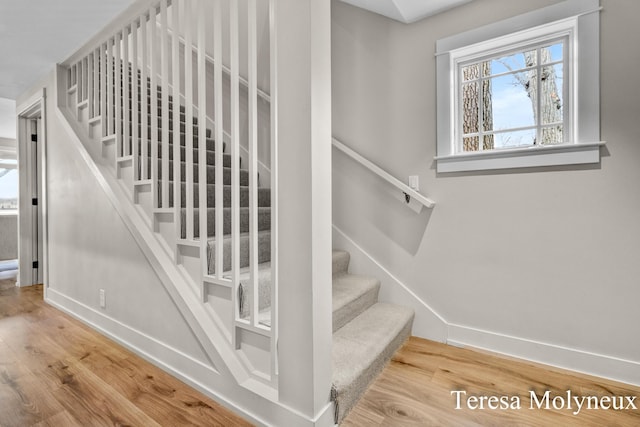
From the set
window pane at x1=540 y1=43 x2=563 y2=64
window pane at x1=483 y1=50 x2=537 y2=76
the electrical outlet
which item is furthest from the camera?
the electrical outlet

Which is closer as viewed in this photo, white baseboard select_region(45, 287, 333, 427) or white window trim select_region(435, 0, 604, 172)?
white baseboard select_region(45, 287, 333, 427)

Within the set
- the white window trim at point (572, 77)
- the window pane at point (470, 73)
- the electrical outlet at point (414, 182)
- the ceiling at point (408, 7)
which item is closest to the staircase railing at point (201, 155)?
the ceiling at point (408, 7)

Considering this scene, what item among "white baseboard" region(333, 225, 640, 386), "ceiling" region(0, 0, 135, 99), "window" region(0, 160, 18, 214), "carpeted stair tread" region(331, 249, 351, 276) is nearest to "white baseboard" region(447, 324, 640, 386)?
"white baseboard" region(333, 225, 640, 386)

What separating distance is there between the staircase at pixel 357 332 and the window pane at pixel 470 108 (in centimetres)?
121

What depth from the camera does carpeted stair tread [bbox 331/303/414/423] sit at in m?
1.34

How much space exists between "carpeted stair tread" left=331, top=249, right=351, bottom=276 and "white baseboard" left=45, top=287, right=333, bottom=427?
1.04 meters

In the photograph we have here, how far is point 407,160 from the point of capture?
222 centimetres

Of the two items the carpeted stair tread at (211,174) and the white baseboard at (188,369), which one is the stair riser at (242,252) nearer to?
the white baseboard at (188,369)

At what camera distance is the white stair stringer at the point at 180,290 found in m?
1.42

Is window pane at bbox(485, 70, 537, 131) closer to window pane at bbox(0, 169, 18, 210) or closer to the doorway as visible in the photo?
the doorway

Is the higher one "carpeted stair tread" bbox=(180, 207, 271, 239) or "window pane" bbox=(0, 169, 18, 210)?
"window pane" bbox=(0, 169, 18, 210)

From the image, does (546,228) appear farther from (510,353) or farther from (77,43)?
(77,43)

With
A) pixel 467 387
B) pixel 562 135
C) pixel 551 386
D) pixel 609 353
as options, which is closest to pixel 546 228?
pixel 562 135

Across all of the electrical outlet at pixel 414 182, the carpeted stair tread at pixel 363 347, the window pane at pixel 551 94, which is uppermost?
the window pane at pixel 551 94
